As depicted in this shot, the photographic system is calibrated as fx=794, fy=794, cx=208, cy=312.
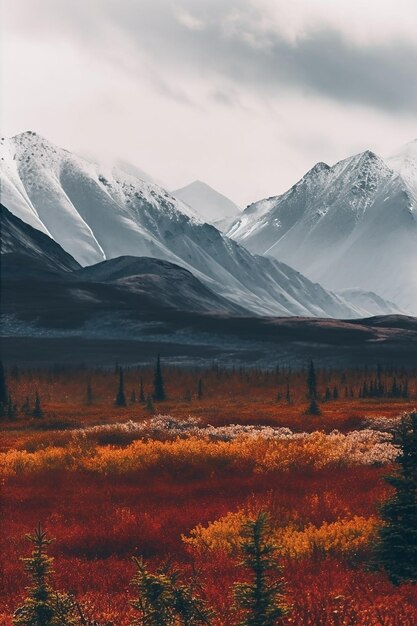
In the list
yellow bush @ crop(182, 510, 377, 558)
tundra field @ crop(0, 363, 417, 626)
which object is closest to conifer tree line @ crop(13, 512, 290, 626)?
tundra field @ crop(0, 363, 417, 626)

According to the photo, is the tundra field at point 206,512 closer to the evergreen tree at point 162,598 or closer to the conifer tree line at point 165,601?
the evergreen tree at point 162,598

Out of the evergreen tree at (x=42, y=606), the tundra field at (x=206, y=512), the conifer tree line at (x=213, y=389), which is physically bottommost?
the conifer tree line at (x=213, y=389)

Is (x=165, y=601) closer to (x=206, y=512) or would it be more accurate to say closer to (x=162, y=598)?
(x=162, y=598)

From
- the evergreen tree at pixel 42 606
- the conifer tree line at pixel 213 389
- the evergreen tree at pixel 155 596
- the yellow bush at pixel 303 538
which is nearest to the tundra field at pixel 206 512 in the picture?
the yellow bush at pixel 303 538

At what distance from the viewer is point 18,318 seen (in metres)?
198

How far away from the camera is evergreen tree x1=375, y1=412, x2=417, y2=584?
49.9ft

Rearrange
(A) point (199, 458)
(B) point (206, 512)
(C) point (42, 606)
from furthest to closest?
1. (A) point (199, 458)
2. (B) point (206, 512)
3. (C) point (42, 606)

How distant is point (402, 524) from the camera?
15.5 m

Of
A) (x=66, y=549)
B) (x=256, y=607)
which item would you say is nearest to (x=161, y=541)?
(x=66, y=549)

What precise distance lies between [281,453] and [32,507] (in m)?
10.9

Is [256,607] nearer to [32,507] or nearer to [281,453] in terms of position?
[32,507]

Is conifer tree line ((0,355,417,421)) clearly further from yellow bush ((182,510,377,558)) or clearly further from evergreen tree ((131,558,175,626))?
evergreen tree ((131,558,175,626))

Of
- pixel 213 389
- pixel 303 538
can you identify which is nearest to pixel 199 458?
pixel 303 538

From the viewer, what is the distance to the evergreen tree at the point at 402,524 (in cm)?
1521
